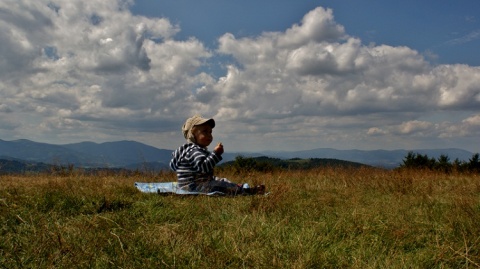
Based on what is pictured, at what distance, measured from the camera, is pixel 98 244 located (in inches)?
130

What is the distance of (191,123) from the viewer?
27.4 ft

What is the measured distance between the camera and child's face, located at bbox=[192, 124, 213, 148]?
8.30 metres

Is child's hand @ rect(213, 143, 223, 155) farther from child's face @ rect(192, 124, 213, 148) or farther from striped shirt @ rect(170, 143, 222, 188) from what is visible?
child's face @ rect(192, 124, 213, 148)

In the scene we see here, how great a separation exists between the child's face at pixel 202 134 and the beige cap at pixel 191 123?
3.7 inches

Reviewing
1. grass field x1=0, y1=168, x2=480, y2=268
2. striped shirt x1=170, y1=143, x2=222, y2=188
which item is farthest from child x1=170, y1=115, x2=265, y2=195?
grass field x1=0, y1=168, x2=480, y2=268

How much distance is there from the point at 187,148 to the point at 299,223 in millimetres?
4183

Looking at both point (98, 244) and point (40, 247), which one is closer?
point (40, 247)

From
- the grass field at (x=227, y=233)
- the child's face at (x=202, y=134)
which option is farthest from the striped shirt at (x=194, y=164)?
the grass field at (x=227, y=233)

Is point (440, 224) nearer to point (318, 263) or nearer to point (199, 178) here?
point (318, 263)

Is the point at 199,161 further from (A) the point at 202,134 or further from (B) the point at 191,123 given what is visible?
(B) the point at 191,123

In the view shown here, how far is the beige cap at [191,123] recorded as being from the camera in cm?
816

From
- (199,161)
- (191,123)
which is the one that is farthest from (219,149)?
(191,123)

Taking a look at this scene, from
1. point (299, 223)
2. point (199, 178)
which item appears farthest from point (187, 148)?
point (299, 223)

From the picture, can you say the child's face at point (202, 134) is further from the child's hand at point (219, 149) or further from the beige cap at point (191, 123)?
the child's hand at point (219, 149)
